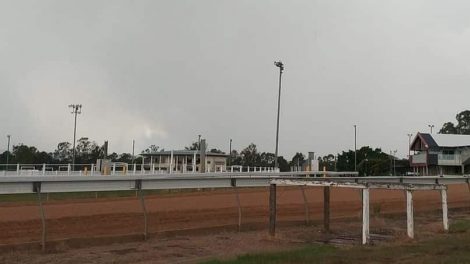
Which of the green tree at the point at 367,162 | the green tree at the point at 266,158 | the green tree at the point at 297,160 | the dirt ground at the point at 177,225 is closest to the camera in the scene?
the dirt ground at the point at 177,225

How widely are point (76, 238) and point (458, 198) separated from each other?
24158 millimetres

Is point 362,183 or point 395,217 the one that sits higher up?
point 362,183

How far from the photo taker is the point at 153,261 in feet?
38.4

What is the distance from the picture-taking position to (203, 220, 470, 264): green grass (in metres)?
11.0

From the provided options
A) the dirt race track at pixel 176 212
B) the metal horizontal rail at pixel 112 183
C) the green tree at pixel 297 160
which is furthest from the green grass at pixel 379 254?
the green tree at pixel 297 160

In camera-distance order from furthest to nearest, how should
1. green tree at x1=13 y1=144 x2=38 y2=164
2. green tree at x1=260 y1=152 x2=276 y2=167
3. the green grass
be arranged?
green tree at x1=260 y1=152 x2=276 y2=167 → green tree at x1=13 y1=144 x2=38 y2=164 → the green grass

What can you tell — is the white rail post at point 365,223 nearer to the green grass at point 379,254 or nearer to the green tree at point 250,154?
the green grass at point 379,254

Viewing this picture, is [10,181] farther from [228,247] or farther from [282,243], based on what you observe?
[282,243]

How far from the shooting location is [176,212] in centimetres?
2042

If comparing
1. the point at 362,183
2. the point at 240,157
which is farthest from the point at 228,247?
the point at 240,157

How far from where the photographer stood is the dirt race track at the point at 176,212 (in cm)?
1617

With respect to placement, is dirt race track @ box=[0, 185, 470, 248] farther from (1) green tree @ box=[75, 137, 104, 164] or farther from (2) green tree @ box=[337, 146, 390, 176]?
(1) green tree @ box=[75, 137, 104, 164]

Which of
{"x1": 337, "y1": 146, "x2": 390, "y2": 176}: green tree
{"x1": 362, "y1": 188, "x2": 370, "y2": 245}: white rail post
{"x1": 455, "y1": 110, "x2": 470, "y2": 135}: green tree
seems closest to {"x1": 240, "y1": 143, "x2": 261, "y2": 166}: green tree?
{"x1": 337, "y1": 146, "x2": 390, "y2": 176}: green tree

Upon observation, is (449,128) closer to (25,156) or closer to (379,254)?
(25,156)
